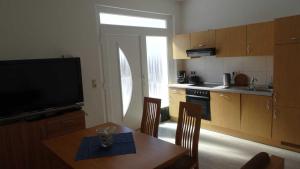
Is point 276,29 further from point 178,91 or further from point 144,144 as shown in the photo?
point 144,144

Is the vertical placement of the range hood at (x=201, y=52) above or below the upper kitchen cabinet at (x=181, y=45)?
below

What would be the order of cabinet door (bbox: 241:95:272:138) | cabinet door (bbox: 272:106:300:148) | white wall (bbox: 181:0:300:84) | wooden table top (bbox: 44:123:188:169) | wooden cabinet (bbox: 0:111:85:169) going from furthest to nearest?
white wall (bbox: 181:0:300:84)
cabinet door (bbox: 241:95:272:138)
cabinet door (bbox: 272:106:300:148)
wooden cabinet (bbox: 0:111:85:169)
wooden table top (bbox: 44:123:188:169)

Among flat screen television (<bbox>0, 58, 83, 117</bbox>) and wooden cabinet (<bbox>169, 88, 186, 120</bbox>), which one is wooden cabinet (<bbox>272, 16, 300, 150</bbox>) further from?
flat screen television (<bbox>0, 58, 83, 117</bbox>)

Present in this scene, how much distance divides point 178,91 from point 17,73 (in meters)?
2.93

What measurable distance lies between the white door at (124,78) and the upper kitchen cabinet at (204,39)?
3.64 feet

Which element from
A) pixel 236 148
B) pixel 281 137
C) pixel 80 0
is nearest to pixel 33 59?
pixel 80 0

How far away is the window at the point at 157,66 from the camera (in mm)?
4527

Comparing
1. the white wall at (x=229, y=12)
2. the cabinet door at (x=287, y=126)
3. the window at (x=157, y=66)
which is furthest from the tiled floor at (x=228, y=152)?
the white wall at (x=229, y=12)

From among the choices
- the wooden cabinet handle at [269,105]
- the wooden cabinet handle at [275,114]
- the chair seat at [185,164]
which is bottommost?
the chair seat at [185,164]

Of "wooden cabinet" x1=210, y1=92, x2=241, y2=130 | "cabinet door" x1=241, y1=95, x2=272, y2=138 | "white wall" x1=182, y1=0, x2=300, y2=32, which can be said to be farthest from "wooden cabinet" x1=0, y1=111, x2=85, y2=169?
"white wall" x1=182, y1=0, x2=300, y2=32

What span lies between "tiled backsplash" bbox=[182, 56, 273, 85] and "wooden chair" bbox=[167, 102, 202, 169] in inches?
89.8

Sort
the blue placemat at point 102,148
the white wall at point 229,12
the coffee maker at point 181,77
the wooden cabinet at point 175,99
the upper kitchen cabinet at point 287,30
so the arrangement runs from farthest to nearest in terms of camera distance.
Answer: the coffee maker at point 181,77 → the wooden cabinet at point 175,99 → the white wall at point 229,12 → the upper kitchen cabinet at point 287,30 → the blue placemat at point 102,148

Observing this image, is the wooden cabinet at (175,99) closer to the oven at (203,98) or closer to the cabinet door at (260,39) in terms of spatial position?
the oven at (203,98)

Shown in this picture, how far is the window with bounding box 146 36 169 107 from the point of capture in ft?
14.9
